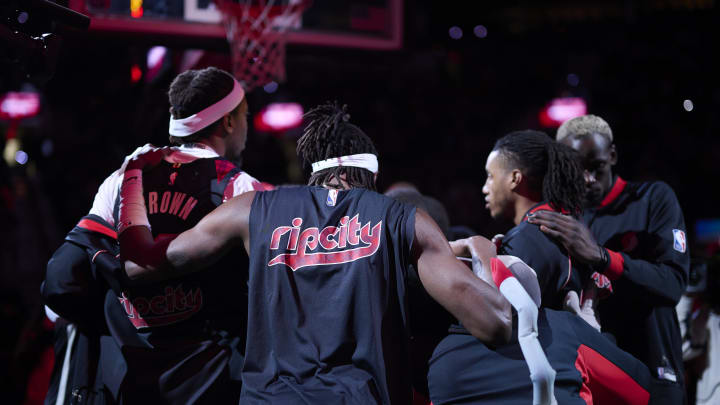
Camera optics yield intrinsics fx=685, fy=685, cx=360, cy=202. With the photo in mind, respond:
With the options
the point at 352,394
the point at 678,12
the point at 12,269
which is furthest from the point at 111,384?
the point at 678,12

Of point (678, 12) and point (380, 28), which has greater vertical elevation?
point (678, 12)

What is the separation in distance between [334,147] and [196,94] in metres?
0.82

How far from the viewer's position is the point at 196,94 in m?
3.02

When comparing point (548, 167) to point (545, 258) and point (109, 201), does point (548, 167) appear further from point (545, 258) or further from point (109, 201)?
point (109, 201)

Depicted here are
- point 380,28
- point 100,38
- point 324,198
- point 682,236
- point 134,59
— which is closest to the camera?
point 324,198

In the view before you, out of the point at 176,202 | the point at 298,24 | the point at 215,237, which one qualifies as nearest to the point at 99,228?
the point at 176,202

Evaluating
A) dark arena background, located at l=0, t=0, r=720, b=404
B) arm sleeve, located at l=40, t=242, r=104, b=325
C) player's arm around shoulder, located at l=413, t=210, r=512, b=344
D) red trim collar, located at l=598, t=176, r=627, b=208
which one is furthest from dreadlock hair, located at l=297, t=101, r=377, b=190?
dark arena background, located at l=0, t=0, r=720, b=404

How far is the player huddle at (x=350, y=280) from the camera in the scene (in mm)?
2195

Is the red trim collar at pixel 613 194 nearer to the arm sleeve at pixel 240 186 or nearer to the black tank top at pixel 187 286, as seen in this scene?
the arm sleeve at pixel 240 186

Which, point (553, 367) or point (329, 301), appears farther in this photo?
point (553, 367)

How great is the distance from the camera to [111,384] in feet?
9.50

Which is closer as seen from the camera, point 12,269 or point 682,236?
point 682,236

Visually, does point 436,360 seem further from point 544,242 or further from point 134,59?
point 134,59

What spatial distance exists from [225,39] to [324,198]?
309 centimetres
